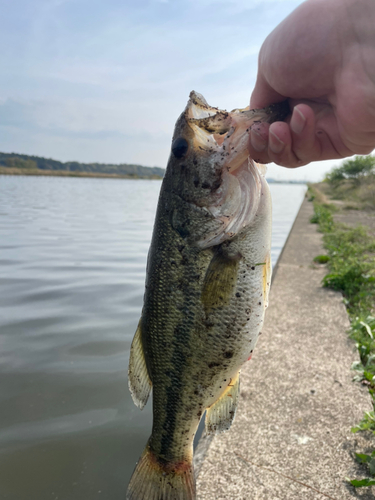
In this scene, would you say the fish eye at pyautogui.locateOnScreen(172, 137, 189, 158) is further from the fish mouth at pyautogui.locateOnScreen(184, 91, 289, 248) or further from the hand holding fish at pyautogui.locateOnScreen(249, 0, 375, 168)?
the hand holding fish at pyautogui.locateOnScreen(249, 0, 375, 168)

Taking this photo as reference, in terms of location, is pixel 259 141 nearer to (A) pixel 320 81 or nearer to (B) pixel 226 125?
(B) pixel 226 125

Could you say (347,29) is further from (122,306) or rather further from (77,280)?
(77,280)

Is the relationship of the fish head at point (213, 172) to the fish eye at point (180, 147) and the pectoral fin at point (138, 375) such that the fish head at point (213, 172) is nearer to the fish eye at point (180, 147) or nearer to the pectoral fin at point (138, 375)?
the fish eye at point (180, 147)

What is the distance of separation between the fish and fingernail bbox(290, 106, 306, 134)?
0.48 feet

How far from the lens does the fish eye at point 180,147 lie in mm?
2074

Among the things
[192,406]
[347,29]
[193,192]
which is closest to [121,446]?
[192,406]

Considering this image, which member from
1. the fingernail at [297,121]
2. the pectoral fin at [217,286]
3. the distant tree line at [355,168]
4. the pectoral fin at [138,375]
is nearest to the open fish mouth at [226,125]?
the fingernail at [297,121]

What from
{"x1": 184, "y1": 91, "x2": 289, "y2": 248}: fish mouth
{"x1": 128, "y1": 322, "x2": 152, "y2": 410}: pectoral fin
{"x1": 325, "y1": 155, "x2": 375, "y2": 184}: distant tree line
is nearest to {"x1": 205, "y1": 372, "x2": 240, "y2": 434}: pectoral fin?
{"x1": 128, "y1": 322, "x2": 152, "y2": 410}: pectoral fin

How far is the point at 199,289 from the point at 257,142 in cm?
79

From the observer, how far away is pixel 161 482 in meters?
2.00

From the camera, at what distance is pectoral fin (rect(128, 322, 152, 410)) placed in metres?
2.12

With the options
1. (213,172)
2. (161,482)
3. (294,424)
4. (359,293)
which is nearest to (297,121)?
(213,172)

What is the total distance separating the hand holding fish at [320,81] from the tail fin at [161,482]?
1736 millimetres

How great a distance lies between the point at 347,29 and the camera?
1.54 meters
